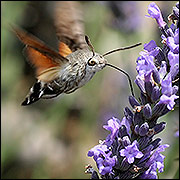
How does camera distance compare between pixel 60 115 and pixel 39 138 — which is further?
pixel 39 138

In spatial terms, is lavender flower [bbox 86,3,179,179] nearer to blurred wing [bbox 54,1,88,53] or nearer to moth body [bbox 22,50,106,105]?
moth body [bbox 22,50,106,105]

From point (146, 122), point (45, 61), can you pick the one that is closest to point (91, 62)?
point (45, 61)

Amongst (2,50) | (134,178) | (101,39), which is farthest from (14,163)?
(134,178)

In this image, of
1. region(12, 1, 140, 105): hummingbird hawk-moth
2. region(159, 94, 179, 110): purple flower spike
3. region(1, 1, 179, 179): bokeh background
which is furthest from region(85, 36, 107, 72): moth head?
region(1, 1, 179, 179): bokeh background

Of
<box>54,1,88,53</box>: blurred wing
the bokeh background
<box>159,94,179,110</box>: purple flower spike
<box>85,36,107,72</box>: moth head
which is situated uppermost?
<box>54,1,88,53</box>: blurred wing

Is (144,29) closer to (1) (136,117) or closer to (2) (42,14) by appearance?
(2) (42,14)

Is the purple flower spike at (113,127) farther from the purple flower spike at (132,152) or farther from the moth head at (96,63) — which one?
the moth head at (96,63)

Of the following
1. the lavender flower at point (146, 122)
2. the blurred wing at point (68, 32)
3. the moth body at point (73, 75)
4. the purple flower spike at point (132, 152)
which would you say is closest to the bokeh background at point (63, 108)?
the blurred wing at point (68, 32)
